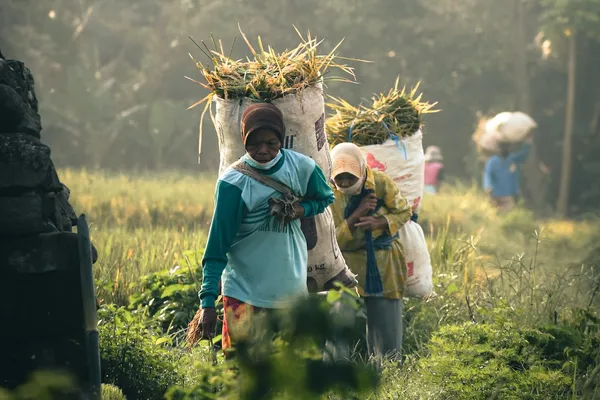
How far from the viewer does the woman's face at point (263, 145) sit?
515 cm

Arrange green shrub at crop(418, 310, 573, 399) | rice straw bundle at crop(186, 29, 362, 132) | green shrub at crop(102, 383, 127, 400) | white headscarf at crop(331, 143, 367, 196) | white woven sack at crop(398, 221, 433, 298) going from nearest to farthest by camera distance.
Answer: green shrub at crop(102, 383, 127, 400)
green shrub at crop(418, 310, 573, 399)
rice straw bundle at crop(186, 29, 362, 132)
white headscarf at crop(331, 143, 367, 196)
white woven sack at crop(398, 221, 433, 298)

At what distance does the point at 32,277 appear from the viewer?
5176 millimetres

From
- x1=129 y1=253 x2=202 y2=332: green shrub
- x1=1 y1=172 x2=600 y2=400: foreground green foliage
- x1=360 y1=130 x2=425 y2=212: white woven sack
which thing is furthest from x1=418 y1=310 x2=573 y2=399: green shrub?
x1=129 y1=253 x2=202 y2=332: green shrub

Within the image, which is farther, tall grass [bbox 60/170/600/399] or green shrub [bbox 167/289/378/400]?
tall grass [bbox 60/170/600/399]

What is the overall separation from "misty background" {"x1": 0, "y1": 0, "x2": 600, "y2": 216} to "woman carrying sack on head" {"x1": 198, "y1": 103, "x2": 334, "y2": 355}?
26004 millimetres

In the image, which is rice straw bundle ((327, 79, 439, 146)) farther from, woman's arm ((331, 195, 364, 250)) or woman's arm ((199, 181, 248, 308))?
woman's arm ((199, 181, 248, 308))

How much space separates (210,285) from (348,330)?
2174 mm

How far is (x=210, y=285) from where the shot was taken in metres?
5.13

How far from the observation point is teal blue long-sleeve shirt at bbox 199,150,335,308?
5.14m

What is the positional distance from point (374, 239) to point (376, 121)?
1.08 meters

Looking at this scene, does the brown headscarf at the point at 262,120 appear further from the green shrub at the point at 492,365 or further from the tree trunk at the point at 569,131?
the tree trunk at the point at 569,131

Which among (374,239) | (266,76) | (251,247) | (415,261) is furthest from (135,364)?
(415,261)

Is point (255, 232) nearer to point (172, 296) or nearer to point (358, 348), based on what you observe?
point (358, 348)

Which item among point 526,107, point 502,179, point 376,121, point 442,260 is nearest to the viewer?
point 376,121
